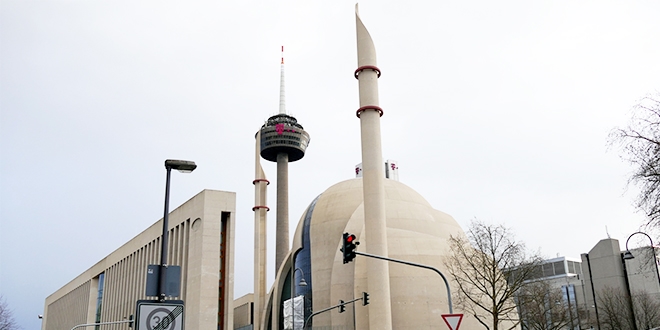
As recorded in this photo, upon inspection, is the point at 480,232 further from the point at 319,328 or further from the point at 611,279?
the point at 611,279

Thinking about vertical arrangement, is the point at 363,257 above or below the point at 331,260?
below

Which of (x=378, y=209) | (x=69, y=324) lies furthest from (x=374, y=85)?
(x=69, y=324)

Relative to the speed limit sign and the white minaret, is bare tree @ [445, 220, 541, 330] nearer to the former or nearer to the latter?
the white minaret

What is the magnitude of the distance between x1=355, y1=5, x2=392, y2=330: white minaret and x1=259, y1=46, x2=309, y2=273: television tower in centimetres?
5228

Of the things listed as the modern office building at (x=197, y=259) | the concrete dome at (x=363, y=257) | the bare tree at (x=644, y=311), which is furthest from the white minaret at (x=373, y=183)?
the bare tree at (x=644, y=311)

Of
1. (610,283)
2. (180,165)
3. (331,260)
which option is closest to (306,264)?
(331,260)

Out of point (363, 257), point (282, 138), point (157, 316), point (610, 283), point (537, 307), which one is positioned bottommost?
point (157, 316)

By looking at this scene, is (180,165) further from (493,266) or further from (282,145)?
(282,145)

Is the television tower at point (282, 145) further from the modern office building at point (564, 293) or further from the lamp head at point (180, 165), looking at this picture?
the lamp head at point (180, 165)

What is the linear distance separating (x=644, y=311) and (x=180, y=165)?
59063 millimetres

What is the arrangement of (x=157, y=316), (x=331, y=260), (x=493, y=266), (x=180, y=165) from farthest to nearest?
(x=331, y=260) → (x=493, y=266) → (x=180, y=165) → (x=157, y=316)

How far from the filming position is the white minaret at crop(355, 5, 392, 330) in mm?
40875

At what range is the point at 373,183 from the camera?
140 ft

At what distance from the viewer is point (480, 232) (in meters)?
38.5
